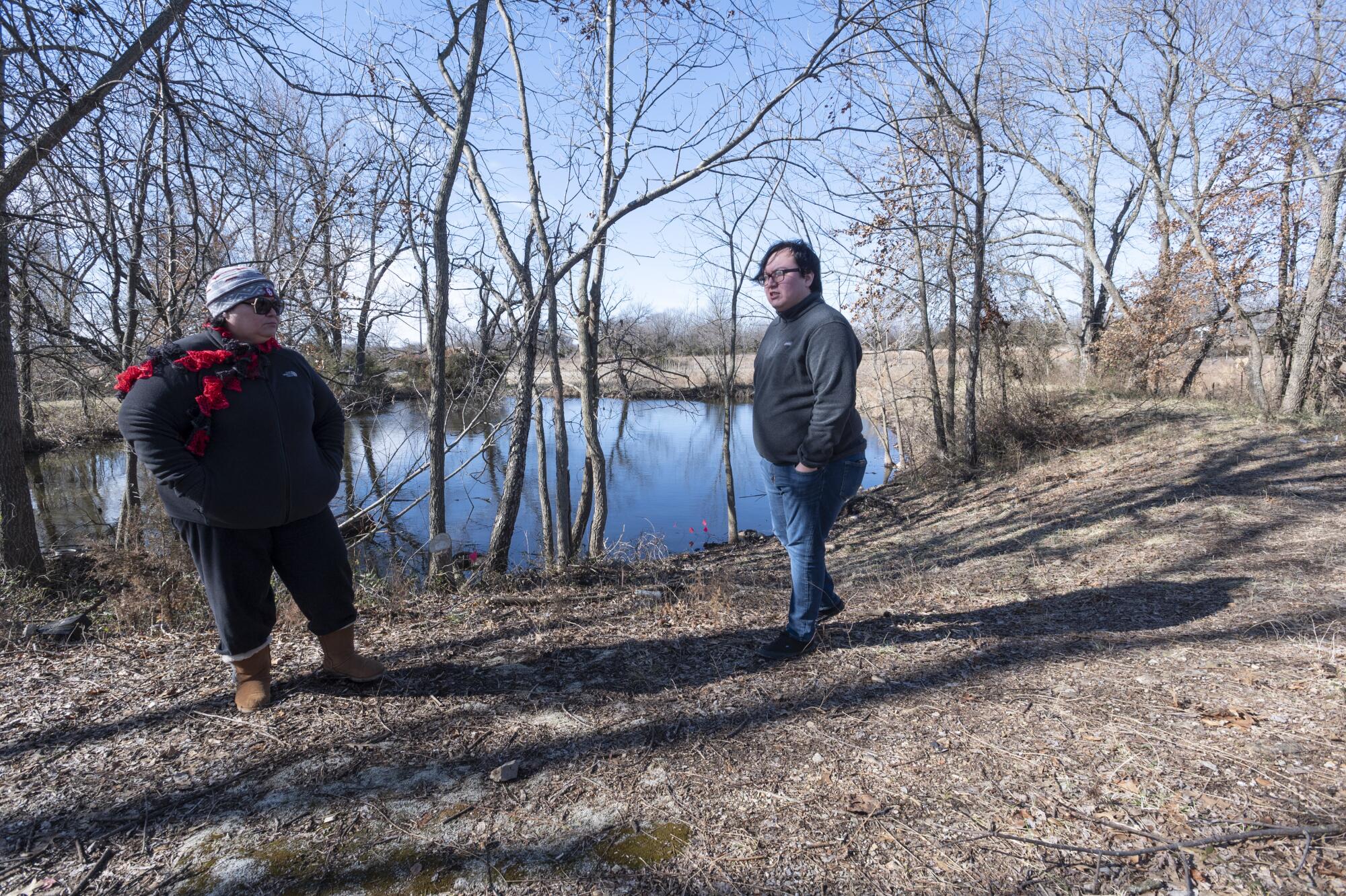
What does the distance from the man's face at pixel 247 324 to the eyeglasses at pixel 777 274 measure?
189cm

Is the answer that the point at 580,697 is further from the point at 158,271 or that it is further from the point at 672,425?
the point at 672,425

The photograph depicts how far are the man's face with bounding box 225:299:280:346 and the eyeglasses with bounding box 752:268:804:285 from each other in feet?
6.19

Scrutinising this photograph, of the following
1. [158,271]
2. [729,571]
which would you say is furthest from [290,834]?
[158,271]


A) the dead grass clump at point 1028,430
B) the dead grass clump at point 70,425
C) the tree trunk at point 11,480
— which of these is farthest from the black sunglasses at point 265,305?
the dead grass clump at point 70,425

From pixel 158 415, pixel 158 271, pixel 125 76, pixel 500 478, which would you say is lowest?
pixel 500 478

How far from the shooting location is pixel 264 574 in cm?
253

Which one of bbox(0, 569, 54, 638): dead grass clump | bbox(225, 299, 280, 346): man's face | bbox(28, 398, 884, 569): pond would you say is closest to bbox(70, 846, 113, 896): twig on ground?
bbox(225, 299, 280, 346): man's face

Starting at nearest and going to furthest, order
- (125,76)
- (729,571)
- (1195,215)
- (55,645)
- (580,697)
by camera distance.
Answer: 1. (580,697)
2. (55,645)
3. (125,76)
4. (729,571)
5. (1195,215)

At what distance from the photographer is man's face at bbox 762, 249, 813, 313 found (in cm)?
290

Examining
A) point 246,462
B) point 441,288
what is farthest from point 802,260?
point 441,288

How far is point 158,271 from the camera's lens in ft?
22.9

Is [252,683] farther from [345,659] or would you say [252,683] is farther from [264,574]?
[264,574]

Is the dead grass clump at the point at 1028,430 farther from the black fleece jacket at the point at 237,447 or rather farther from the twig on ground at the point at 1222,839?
the black fleece jacket at the point at 237,447

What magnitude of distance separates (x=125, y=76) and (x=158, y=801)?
380 centimetres
